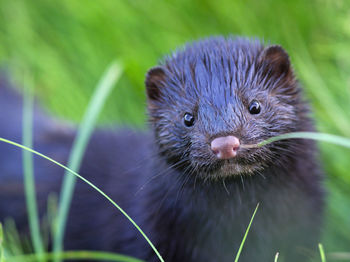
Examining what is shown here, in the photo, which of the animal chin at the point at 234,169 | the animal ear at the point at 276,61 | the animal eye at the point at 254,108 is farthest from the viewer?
the animal ear at the point at 276,61

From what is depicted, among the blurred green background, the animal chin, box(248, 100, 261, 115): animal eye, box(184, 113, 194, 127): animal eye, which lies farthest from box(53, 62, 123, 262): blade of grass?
the blurred green background

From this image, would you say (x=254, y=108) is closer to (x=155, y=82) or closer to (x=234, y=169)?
(x=234, y=169)

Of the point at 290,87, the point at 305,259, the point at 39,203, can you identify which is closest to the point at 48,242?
the point at 39,203

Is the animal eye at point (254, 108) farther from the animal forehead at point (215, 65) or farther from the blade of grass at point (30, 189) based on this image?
the blade of grass at point (30, 189)

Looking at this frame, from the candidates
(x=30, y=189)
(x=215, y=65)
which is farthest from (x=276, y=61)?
(x=30, y=189)

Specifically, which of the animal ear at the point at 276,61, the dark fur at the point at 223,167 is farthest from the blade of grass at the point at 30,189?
the animal ear at the point at 276,61
